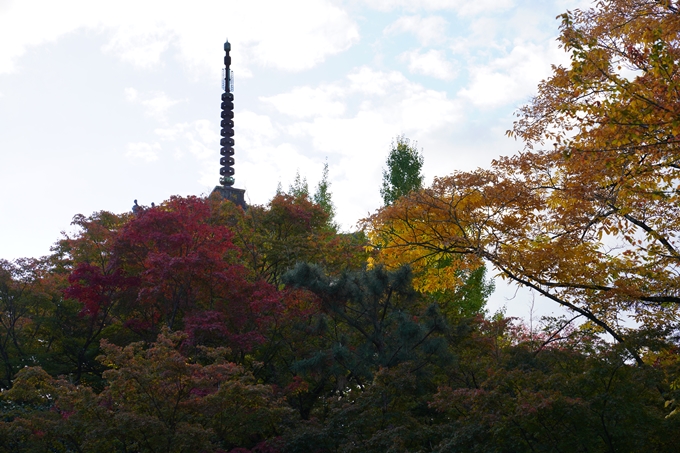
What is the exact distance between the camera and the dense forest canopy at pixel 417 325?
8.52 m

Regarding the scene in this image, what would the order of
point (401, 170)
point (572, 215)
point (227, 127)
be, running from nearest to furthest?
point (572, 215), point (401, 170), point (227, 127)

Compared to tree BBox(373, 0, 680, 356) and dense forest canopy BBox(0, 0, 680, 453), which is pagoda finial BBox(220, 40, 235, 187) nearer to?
dense forest canopy BBox(0, 0, 680, 453)

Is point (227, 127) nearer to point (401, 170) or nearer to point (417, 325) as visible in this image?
point (401, 170)

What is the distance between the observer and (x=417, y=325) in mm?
11945

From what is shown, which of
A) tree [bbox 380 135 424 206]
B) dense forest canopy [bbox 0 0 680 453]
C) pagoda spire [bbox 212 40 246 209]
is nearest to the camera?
dense forest canopy [bbox 0 0 680 453]

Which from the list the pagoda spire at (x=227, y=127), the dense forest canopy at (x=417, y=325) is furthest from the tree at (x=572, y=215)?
the pagoda spire at (x=227, y=127)

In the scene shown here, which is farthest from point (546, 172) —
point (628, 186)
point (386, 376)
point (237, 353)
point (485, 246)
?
point (237, 353)

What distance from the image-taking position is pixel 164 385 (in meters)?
9.79

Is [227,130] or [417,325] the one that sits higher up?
[227,130]

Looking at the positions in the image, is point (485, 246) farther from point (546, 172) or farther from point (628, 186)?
point (628, 186)

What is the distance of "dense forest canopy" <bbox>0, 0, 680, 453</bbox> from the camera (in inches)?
335

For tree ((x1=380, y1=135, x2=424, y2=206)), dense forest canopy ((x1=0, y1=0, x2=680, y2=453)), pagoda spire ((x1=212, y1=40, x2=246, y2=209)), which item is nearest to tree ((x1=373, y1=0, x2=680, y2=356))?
dense forest canopy ((x1=0, y1=0, x2=680, y2=453))

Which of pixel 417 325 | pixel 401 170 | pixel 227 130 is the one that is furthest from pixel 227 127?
pixel 417 325

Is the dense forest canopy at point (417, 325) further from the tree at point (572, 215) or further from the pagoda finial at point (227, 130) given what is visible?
the pagoda finial at point (227, 130)
